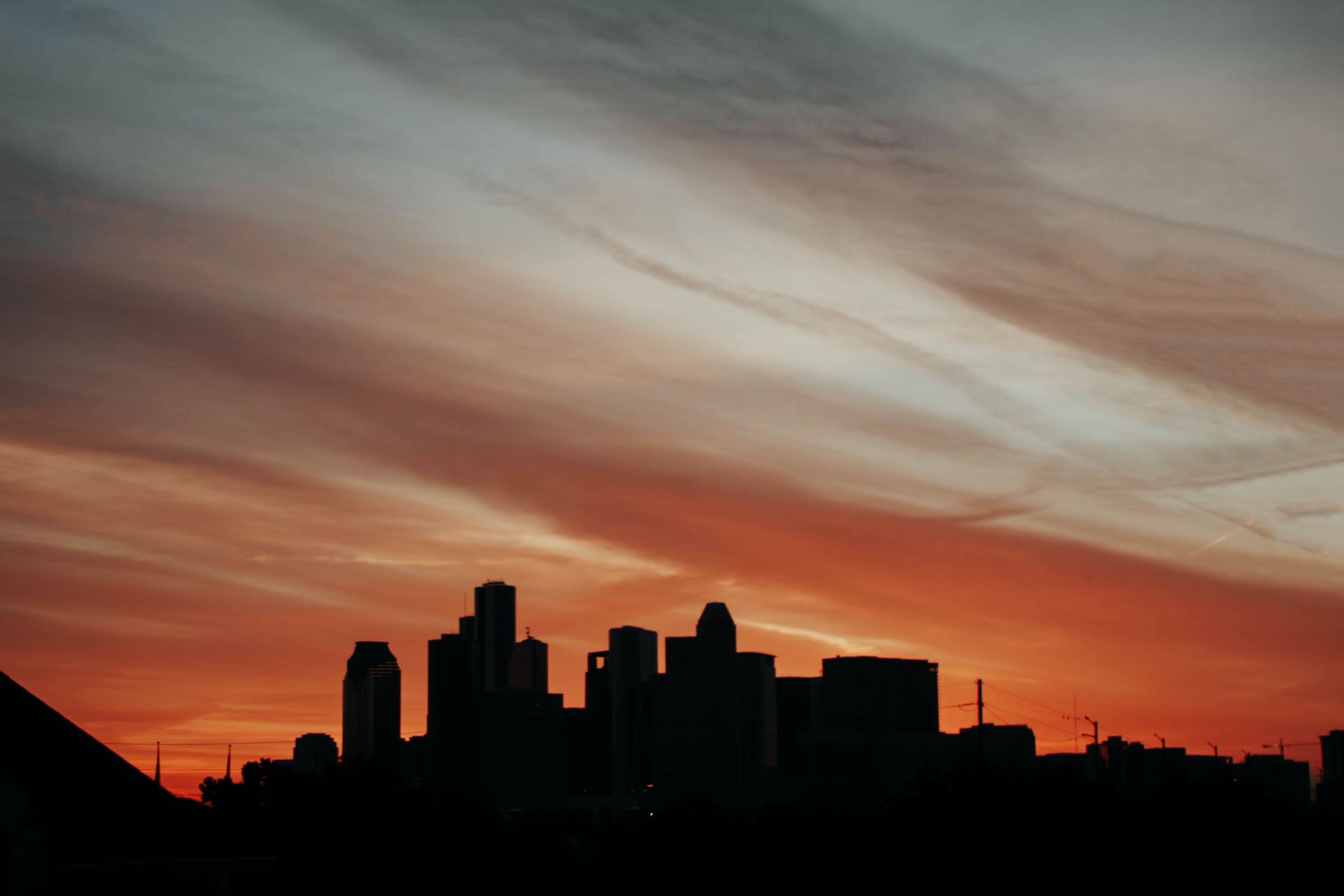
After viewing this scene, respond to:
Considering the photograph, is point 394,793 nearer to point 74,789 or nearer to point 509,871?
point 509,871

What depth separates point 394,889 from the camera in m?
76.0

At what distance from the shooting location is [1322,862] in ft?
306

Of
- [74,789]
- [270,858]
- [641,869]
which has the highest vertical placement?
[74,789]

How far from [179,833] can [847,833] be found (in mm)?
79458

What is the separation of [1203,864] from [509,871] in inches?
1480

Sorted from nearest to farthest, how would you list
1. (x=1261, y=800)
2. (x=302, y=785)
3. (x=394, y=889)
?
(x=394, y=889) → (x=1261, y=800) → (x=302, y=785)

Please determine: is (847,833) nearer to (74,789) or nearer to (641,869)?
(641,869)

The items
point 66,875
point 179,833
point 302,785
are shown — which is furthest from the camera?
point 302,785

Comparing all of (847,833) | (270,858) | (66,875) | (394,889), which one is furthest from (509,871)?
(66,875)

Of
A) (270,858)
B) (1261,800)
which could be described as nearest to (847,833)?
(1261,800)

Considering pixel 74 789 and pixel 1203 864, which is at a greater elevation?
pixel 74 789

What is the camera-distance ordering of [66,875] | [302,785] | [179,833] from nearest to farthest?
1. [66,875]
2. [179,833]
3. [302,785]

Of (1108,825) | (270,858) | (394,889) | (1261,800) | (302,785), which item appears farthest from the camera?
(302,785)

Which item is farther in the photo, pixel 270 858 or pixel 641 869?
pixel 641 869
